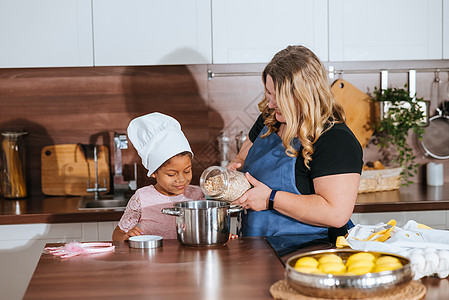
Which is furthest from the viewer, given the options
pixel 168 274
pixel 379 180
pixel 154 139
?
pixel 379 180

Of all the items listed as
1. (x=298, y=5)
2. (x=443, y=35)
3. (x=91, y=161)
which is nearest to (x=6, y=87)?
(x=91, y=161)

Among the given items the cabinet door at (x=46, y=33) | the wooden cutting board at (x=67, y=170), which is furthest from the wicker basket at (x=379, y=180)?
the cabinet door at (x=46, y=33)

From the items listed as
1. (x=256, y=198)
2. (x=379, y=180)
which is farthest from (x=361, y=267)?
(x=379, y=180)

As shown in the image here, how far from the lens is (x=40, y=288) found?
1.24 meters

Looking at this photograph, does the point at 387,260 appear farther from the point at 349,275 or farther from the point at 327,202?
the point at 327,202

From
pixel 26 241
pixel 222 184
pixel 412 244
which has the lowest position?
pixel 26 241

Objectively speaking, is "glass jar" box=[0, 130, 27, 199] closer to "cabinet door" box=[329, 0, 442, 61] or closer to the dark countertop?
the dark countertop

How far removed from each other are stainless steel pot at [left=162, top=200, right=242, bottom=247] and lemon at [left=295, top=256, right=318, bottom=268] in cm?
38

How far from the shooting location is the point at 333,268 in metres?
1.11

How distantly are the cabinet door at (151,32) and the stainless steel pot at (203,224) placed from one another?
130 cm

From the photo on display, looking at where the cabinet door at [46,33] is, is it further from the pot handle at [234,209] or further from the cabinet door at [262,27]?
the pot handle at [234,209]

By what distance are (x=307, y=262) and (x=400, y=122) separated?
1.94 metres

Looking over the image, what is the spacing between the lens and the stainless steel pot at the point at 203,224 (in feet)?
4.93

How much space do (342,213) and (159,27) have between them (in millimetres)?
1483
